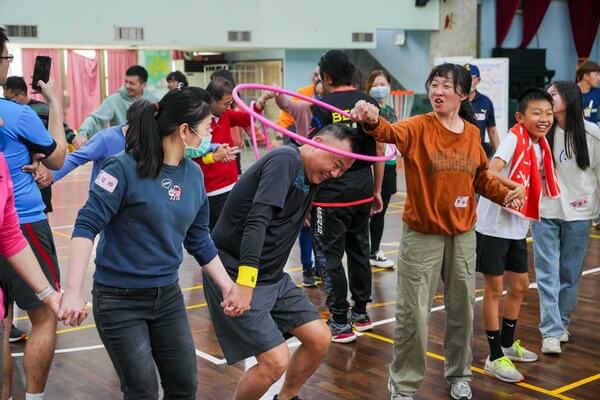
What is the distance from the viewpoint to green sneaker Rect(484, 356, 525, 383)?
16.5 feet

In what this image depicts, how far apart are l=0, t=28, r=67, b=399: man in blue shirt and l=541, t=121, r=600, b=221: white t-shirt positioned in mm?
3093

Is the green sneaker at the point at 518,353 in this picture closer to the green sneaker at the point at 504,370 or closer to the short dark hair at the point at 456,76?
the green sneaker at the point at 504,370

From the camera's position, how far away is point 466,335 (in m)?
4.61

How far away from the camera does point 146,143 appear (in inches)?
132

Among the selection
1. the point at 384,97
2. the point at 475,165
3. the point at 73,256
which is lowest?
the point at 73,256

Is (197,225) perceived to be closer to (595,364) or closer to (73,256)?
(73,256)

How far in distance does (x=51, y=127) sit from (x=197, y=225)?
128 centimetres

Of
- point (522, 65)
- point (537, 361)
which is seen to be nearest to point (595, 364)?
point (537, 361)

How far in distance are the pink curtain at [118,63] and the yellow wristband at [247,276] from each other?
1989 cm

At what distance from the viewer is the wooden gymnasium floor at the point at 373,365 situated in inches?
194

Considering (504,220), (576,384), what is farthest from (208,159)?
(576,384)

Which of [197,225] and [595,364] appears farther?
[595,364]

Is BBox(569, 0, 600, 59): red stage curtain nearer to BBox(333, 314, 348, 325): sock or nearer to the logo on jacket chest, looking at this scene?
BBox(333, 314, 348, 325): sock

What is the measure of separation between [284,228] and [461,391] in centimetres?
154
